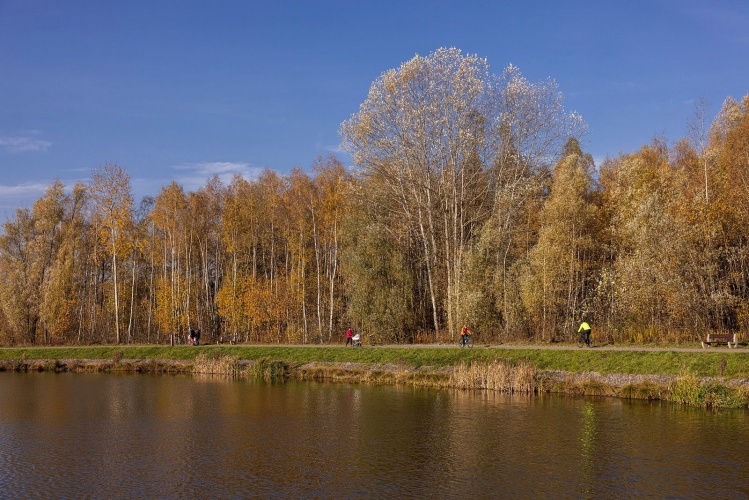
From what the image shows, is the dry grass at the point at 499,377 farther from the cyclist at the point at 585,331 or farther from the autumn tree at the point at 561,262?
the autumn tree at the point at 561,262

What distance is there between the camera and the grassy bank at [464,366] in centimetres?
3444

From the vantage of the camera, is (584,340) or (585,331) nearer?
(585,331)

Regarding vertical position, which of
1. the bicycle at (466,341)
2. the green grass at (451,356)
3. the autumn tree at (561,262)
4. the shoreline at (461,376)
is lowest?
the shoreline at (461,376)

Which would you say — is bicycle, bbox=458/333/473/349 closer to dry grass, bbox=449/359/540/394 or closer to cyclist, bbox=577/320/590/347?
dry grass, bbox=449/359/540/394

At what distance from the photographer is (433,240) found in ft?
185

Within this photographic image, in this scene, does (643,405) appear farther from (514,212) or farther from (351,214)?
(351,214)

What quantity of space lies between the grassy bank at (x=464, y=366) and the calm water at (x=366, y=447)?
2656 mm

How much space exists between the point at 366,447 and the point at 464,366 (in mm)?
18957

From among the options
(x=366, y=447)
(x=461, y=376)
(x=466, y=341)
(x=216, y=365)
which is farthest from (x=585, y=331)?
(x=216, y=365)

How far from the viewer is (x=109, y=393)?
132ft

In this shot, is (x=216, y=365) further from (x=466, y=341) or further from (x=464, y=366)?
(x=464, y=366)

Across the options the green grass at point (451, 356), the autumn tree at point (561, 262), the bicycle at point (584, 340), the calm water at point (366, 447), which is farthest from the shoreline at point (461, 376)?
the autumn tree at point (561, 262)

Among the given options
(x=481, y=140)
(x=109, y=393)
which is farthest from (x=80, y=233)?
(x=481, y=140)

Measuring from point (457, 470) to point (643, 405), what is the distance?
16623 mm
